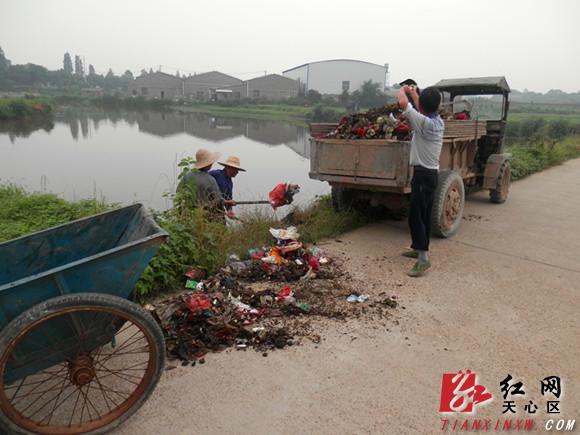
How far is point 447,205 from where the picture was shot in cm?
548

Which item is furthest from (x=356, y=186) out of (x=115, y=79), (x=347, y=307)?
(x=115, y=79)

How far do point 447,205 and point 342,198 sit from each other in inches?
54.7

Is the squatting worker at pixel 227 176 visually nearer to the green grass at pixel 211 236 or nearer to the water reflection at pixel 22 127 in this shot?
the green grass at pixel 211 236

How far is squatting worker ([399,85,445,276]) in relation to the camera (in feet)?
13.7

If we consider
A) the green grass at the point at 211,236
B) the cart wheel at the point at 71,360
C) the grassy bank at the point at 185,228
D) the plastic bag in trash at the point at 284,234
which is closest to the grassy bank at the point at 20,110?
the grassy bank at the point at 185,228

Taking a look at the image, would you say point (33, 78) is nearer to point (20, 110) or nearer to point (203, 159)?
point (20, 110)

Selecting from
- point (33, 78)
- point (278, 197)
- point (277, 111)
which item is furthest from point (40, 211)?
point (33, 78)

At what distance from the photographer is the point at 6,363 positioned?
79.9 inches

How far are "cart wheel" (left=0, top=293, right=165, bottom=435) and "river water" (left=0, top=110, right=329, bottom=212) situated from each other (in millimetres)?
4245

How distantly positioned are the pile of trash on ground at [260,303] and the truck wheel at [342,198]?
1422mm

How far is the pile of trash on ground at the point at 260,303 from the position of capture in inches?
120

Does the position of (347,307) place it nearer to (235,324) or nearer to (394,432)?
(235,324)

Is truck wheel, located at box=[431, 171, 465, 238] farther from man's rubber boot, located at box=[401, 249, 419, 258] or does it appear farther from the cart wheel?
the cart wheel

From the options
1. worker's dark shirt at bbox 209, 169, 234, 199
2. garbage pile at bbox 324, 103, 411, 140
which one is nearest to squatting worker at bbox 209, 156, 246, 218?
worker's dark shirt at bbox 209, 169, 234, 199
